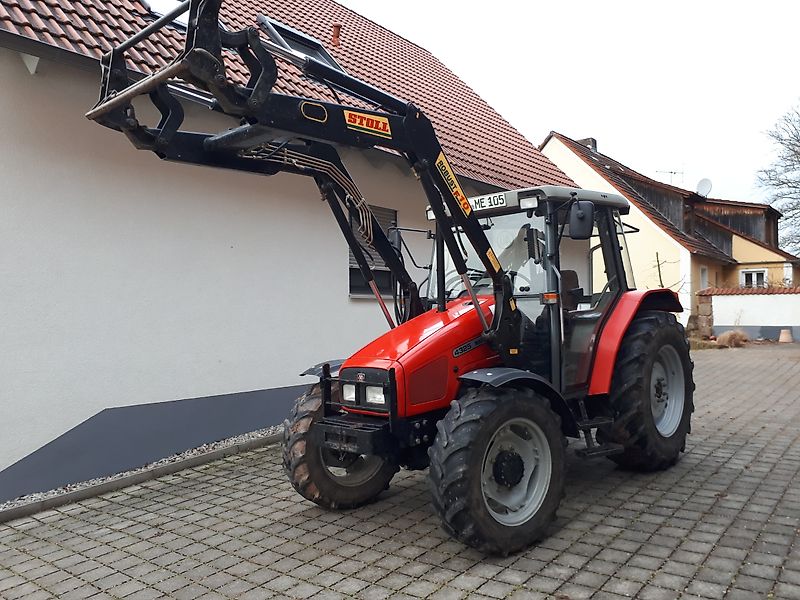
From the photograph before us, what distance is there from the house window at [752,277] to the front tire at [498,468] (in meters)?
27.1

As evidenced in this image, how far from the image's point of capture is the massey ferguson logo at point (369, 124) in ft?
11.7

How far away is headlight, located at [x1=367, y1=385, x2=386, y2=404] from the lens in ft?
13.4

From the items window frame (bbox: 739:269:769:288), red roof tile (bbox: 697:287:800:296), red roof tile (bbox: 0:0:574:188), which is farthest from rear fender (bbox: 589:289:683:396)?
window frame (bbox: 739:269:769:288)

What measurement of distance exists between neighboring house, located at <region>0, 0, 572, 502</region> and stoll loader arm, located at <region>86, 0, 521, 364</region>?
1.31 ft

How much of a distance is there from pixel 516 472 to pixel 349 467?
4.32ft

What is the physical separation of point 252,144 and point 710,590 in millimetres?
3266

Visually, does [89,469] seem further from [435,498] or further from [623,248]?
[623,248]

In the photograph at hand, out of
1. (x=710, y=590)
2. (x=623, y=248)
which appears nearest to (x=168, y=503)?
(x=710, y=590)

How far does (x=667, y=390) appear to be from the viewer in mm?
5809

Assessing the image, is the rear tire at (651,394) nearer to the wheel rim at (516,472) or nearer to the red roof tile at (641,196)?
the wheel rim at (516,472)

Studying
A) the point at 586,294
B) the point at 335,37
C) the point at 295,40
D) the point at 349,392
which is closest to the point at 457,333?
the point at 349,392

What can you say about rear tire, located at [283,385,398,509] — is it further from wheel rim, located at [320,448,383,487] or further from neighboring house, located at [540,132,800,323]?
neighboring house, located at [540,132,800,323]

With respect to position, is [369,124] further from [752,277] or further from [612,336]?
[752,277]

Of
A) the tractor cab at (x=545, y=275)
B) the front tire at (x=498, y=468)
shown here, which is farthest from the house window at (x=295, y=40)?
the front tire at (x=498, y=468)
